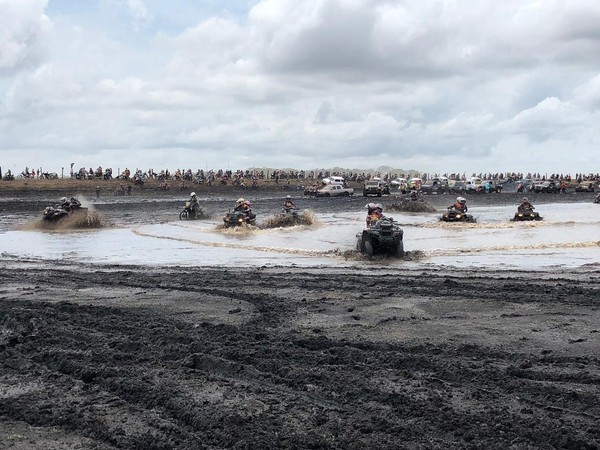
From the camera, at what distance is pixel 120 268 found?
55.2 feet

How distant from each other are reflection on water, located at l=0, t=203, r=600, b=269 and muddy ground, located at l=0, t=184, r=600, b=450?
255 inches

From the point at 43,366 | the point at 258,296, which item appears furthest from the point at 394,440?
the point at 258,296

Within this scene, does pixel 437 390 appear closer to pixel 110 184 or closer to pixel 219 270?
pixel 219 270

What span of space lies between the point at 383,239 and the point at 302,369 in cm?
1199

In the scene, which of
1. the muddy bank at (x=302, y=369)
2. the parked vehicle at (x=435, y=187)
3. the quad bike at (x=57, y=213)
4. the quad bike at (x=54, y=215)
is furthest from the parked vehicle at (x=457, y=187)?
the muddy bank at (x=302, y=369)

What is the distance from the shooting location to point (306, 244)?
24.7 metres

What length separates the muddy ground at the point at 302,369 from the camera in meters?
4.90

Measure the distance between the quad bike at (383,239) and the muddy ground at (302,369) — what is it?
623 centimetres

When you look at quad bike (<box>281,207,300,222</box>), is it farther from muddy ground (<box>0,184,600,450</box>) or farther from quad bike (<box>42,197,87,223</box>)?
muddy ground (<box>0,184,600,450</box>)

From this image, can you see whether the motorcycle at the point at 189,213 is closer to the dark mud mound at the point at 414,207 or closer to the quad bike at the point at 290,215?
the quad bike at the point at 290,215

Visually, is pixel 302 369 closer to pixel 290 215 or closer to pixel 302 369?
pixel 302 369

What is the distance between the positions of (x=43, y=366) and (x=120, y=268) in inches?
402

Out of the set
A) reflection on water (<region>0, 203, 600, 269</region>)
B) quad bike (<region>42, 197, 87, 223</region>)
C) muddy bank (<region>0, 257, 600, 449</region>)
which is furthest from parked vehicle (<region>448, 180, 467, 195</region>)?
muddy bank (<region>0, 257, 600, 449</region>)

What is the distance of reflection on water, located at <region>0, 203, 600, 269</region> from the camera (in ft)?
61.0
